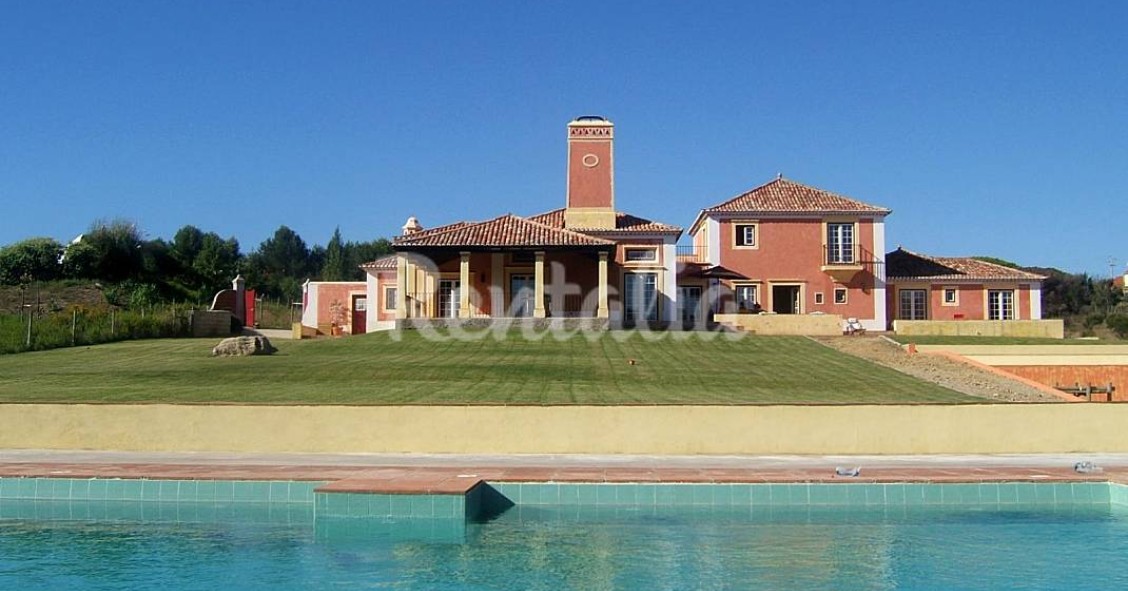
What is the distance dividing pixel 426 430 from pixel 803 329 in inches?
889

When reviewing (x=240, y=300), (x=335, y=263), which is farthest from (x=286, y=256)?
(x=240, y=300)

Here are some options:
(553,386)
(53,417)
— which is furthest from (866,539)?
(53,417)

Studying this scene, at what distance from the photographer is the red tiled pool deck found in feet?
44.8

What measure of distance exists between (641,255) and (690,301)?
3164 millimetres

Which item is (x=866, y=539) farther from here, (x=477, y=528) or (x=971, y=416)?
(x=971, y=416)

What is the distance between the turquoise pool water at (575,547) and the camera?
10.4m

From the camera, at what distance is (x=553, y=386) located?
23109mm

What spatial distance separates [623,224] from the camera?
4197 centimetres

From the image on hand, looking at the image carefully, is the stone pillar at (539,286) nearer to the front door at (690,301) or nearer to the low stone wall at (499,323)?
the low stone wall at (499,323)

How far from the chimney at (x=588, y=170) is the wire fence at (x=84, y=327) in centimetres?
1671

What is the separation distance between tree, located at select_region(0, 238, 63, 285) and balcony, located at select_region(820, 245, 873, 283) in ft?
138

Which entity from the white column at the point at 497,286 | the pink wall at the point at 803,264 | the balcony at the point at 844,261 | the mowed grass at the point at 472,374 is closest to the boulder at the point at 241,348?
the mowed grass at the point at 472,374

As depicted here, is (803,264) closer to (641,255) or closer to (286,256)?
(641,255)

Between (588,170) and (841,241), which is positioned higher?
(588,170)
